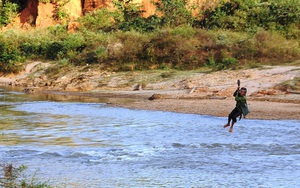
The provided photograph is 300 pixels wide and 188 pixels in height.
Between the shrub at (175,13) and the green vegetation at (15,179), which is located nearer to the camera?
the green vegetation at (15,179)

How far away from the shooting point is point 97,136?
17000 mm

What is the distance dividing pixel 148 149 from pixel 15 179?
4.44m

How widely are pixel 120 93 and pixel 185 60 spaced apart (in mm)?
4008

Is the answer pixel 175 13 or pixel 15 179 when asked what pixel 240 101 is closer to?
pixel 15 179

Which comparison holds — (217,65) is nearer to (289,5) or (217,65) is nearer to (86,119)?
(289,5)

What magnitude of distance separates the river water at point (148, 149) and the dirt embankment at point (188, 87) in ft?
4.32

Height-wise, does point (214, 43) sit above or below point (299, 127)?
above

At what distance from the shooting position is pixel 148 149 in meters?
15.0

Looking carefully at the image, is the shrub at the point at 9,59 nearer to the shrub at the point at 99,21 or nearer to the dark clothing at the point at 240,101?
the shrub at the point at 99,21

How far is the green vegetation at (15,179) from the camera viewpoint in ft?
34.2

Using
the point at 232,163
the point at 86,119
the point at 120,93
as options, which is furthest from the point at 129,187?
the point at 120,93

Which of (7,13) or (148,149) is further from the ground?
(7,13)

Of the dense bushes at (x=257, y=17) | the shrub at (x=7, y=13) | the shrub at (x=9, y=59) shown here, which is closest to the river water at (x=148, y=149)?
the dense bushes at (x=257, y=17)

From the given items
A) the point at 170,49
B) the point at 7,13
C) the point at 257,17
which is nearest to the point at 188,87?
the point at 170,49
